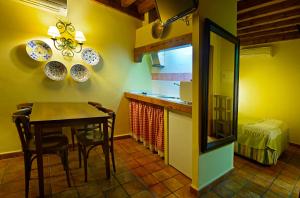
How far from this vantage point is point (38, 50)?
8.57 feet

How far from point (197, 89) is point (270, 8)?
1912 mm

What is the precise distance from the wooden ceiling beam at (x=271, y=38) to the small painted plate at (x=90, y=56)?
3298 millimetres

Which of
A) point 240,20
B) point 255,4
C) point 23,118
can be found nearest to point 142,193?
point 23,118

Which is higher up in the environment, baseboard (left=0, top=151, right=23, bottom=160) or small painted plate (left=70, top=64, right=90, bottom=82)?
small painted plate (left=70, top=64, right=90, bottom=82)

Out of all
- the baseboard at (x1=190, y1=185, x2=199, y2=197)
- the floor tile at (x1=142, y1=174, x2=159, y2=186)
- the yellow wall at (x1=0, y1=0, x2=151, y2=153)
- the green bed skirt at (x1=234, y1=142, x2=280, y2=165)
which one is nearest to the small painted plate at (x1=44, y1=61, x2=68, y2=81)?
the yellow wall at (x1=0, y1=0, x2=151, y2=153)

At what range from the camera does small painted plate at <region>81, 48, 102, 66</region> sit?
9.80 ft

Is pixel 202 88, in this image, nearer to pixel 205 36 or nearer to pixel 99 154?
pixel 205 36

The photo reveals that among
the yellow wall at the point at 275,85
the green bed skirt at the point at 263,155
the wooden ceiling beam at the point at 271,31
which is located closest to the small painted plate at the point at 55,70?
the green bed skirt at the point at 263,155

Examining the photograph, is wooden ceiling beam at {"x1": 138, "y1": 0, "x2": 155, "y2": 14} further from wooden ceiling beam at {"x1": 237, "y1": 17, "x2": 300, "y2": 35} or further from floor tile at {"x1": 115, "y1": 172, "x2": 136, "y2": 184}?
floor tile at {"x1": 115, "y1": 172, "x2": 136, "y2": 184}

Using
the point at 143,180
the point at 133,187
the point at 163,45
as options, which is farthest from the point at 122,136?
the point at 163,45

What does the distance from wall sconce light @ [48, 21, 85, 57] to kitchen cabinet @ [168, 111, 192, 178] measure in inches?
77.7

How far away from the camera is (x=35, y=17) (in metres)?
2.61

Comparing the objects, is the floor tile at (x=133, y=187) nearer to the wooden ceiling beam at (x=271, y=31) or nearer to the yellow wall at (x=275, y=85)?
the yellow wall at (x=275, y=85)

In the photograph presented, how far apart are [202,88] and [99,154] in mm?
2011
